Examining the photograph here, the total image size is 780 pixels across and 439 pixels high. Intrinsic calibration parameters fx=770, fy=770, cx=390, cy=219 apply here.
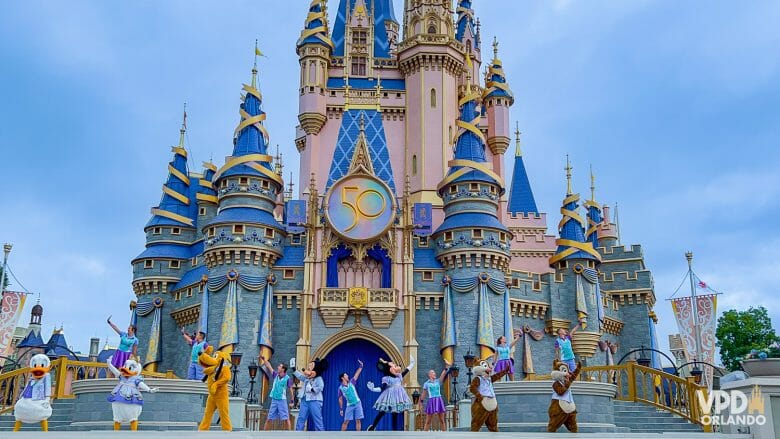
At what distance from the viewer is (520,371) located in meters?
35.2

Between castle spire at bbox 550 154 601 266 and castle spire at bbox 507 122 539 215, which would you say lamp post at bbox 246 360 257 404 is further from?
castle spire at bbox 507 122 539 215

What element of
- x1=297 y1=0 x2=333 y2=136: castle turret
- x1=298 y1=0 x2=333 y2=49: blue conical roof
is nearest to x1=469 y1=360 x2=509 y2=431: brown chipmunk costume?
x1=297 y1=0 x2=333 y2=136: castle turret

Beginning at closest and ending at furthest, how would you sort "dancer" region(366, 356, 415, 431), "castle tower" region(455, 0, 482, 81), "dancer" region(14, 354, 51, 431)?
"dancer" region(14, 354, 51, 431), "dancer" region(366, 356, 415, 431), "castle tower" region(455, 0, 482, 81)

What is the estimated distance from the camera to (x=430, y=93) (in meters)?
42.8

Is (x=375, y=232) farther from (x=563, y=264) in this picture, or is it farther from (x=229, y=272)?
(x=563, y=264)

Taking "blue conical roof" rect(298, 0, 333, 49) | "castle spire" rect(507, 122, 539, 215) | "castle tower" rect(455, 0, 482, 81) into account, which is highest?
"castle tower" rect(455, 0, 482, 81)

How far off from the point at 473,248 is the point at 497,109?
1651 cm

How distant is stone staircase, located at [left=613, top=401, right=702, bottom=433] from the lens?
19922mm

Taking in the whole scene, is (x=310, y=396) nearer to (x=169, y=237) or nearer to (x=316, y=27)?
(x=169, y=237)

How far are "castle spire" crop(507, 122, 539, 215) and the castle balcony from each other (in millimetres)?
17197

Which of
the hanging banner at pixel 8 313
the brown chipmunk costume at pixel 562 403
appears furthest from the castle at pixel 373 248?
the brown chipmunk costume at pixel 562 403

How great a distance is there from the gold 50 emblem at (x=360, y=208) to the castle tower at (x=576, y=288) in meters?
9.59

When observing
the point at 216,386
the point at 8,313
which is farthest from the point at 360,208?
the point at 216,386

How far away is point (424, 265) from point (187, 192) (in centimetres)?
1477
